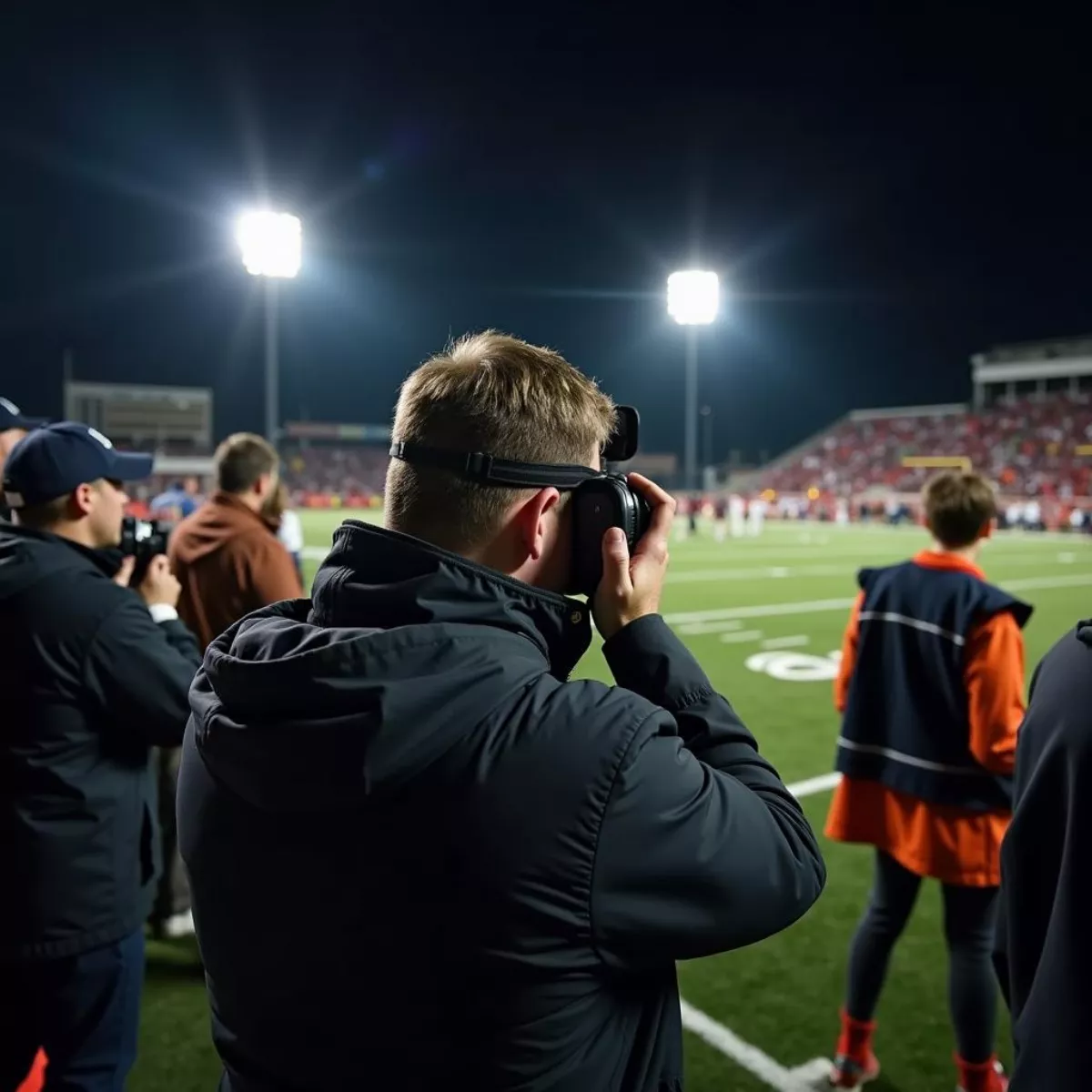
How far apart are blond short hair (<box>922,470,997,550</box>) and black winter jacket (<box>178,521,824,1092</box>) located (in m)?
2.11

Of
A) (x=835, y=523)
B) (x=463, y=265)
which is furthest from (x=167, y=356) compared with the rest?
(x=835, y=523)

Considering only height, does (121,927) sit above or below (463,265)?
below

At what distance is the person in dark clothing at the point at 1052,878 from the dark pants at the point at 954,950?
1.65 meters

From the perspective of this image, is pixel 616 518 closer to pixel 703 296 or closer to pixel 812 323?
pixel 703 296

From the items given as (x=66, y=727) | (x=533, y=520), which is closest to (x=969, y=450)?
(x=66, y=727)

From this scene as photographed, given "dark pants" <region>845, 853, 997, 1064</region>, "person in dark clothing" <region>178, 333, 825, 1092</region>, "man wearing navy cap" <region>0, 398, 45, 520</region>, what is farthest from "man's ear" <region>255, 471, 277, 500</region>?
"person in dark clothing" <region>178, 333, 825, 1092</region>

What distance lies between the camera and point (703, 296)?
89.2ft

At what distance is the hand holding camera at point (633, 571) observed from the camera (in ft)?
4.48

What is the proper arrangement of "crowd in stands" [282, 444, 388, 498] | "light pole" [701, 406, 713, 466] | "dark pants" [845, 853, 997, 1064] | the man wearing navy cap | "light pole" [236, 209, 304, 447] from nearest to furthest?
"dark pants" [845, 853, 997, 1064], the man wearing navy cap, "light pole" [236, 209, 304, 447], "crowd in stands" [282, 444, 388, 498], "light pole" [701, 406, 713, 466]

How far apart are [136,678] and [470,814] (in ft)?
5.48

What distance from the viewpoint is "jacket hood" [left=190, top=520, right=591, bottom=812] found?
3.54 feet

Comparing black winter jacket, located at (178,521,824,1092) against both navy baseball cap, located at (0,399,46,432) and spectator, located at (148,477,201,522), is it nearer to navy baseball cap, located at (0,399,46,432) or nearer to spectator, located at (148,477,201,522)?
navy baseball cap, located at (0,399,46,432)

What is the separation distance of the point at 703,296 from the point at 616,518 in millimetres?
27154

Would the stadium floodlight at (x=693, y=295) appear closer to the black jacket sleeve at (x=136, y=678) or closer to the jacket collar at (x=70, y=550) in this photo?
the jacket collar at (x=70, y=550)
